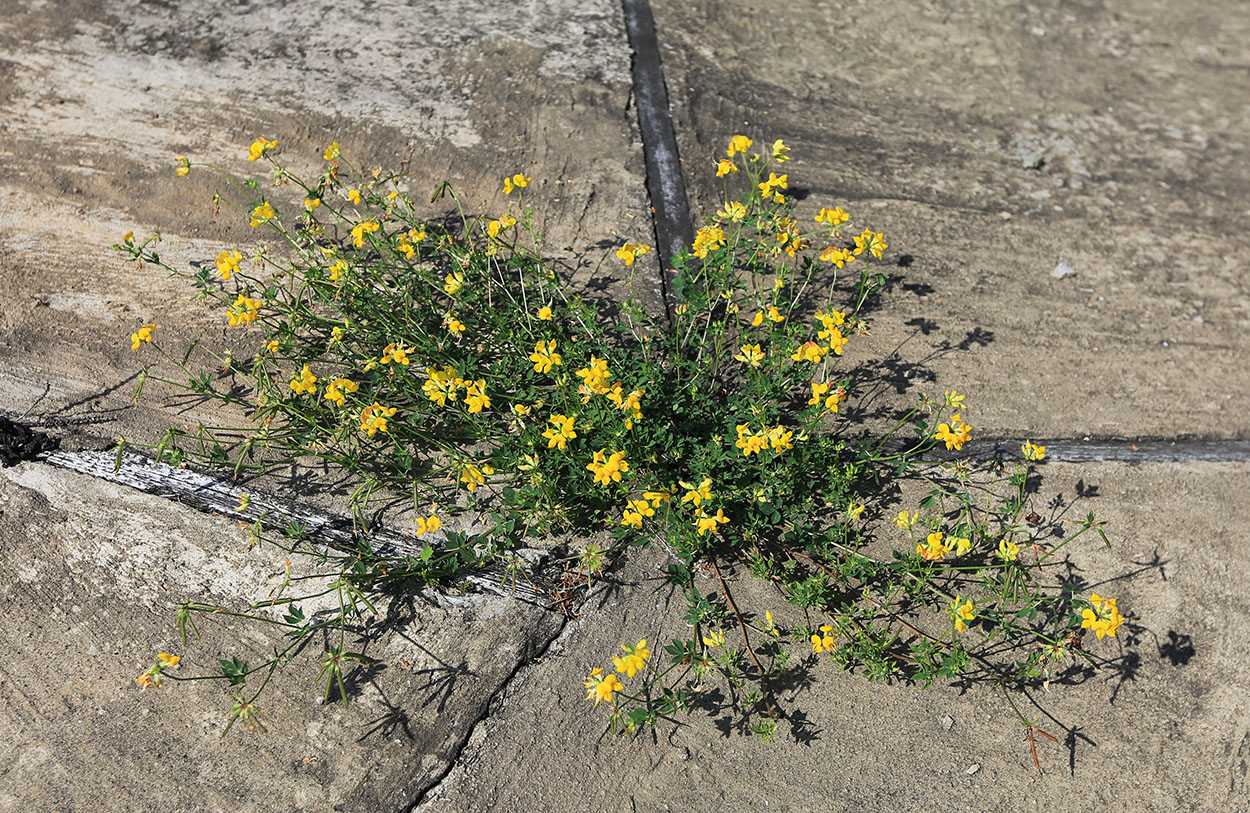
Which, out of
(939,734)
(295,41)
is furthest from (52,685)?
(295,41)

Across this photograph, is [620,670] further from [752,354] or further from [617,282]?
[617,282]

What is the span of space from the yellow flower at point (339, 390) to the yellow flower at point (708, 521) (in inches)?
41.5

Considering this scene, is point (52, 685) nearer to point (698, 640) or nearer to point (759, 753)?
point (698, 640)

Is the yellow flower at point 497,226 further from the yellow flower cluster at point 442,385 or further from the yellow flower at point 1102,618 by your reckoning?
the yellow flower at point 1102,618

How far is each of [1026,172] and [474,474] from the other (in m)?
2.81

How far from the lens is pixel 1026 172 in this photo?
11.7 ft

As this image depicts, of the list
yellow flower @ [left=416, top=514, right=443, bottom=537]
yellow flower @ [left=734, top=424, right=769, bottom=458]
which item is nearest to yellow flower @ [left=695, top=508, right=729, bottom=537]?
yellow flower @ [left=734, top=424, right=769, bottom=458]

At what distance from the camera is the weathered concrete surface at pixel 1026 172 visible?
9.57 feet

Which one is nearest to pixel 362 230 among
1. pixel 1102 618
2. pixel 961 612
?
pixel 961 612

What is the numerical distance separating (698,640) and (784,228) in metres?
1.41

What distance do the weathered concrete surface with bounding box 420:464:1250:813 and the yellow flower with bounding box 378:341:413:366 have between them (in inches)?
35.8

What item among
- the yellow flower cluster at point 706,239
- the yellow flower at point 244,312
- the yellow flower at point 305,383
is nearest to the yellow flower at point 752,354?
the yellow flower cluster at point 706,239

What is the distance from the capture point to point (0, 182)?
10.1 feet

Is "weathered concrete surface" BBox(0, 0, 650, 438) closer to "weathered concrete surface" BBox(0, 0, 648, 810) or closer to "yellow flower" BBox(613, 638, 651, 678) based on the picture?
"weathered concrete surface" BBox(0, 0, 648, 810)
